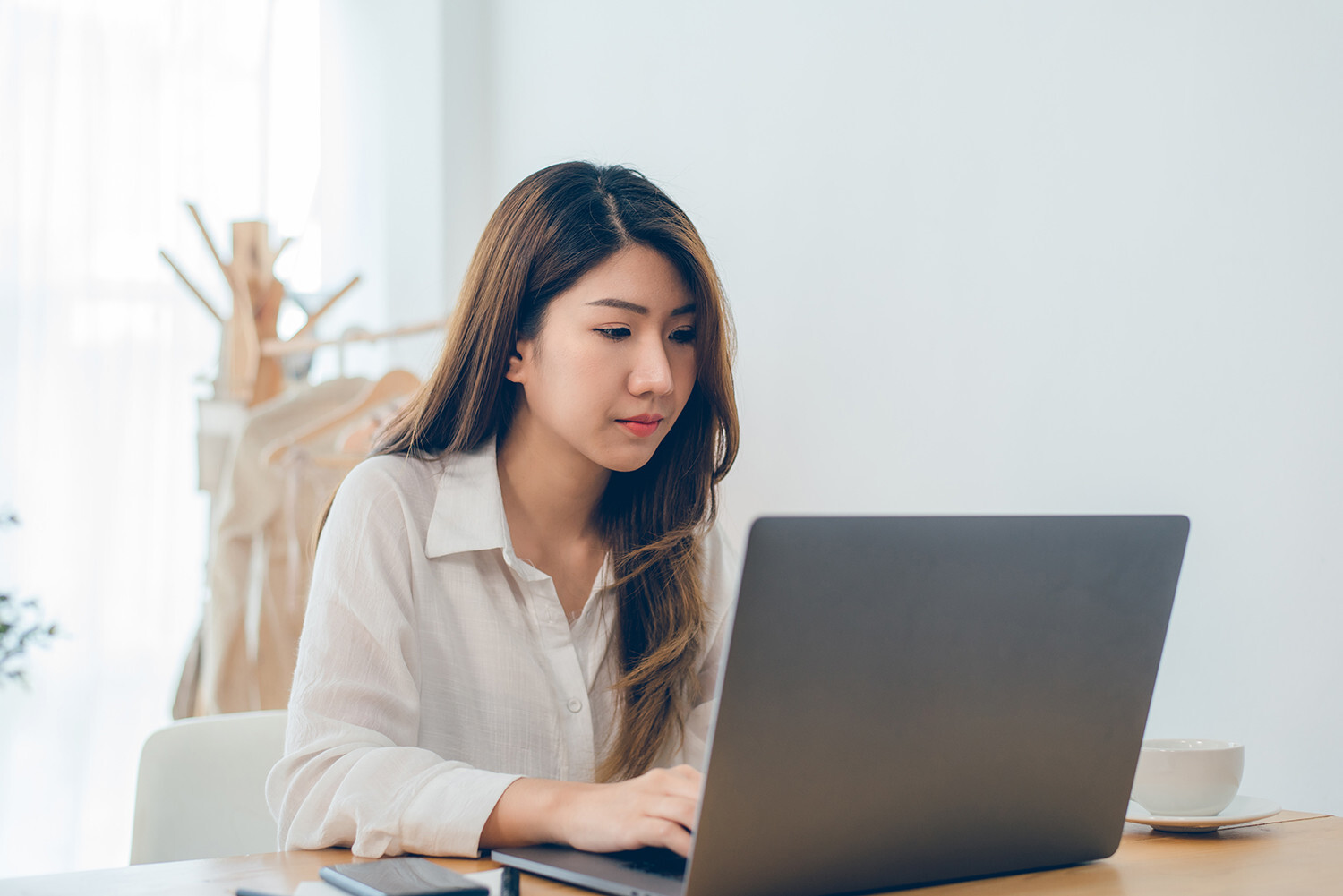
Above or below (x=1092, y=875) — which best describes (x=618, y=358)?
above

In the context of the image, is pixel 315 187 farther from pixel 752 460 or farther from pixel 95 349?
pixel 752 460

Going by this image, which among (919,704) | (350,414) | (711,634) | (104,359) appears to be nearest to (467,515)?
(711,634)

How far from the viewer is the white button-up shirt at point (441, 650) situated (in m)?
0.92

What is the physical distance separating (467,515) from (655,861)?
1.60ft

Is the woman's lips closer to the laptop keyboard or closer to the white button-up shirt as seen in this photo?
the white button-up shirt

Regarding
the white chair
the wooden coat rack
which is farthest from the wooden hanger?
the white chair

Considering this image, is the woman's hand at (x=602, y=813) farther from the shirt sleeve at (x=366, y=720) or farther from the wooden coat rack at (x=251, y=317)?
the wooden coat rack at (x=251, y=317)

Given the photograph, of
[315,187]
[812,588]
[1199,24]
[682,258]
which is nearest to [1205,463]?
[1199,24]

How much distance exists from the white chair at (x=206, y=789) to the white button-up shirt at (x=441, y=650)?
0.81 feet

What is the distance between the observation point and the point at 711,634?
1.25m

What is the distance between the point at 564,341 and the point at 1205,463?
2.36 ft

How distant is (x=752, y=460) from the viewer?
6.48 ft

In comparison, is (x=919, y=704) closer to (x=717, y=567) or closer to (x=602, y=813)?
(x=602, y=813)

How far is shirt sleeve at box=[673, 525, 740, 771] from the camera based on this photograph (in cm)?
120
